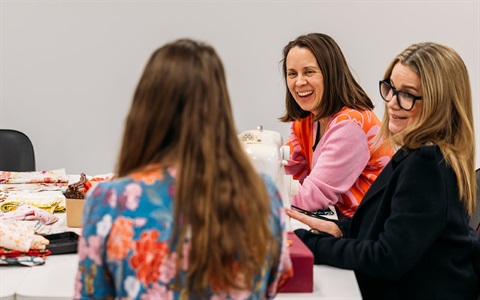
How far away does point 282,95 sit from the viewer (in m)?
4.48

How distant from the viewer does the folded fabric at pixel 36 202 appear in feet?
8.14

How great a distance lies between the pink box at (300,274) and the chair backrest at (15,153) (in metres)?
2.33

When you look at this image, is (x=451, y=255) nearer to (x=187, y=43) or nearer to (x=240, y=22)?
(x=187, y=43)

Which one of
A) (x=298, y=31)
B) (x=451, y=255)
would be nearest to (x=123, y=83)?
(x=298, y=31)

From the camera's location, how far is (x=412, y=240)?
1.69 m

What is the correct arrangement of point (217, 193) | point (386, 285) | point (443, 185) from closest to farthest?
point (217, 193)
point (443, 185)
point (386, 285)

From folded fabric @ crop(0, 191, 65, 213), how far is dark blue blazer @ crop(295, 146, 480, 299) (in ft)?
3.32

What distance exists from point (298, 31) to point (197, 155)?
336 centimetres

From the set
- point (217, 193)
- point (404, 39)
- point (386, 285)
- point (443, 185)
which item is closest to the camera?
point (217, 193)

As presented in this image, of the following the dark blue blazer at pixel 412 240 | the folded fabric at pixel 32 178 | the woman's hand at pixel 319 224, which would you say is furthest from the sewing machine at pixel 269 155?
the folded fabric at pixel 32 178

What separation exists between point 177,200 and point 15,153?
2756 millimetres

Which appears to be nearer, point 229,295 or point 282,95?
point 229,295

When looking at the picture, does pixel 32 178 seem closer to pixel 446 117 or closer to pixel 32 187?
pixel 32 187

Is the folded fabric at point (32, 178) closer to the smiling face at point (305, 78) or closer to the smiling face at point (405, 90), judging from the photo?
the smiling face at point (305, 78)
